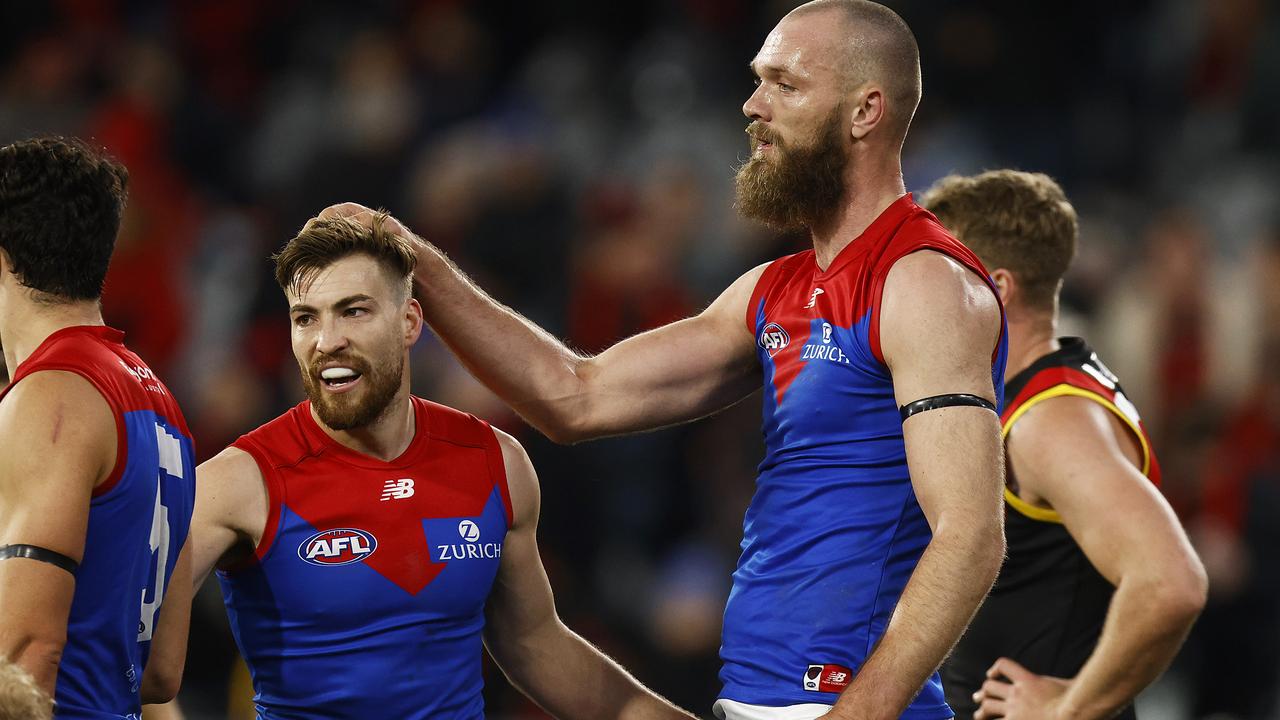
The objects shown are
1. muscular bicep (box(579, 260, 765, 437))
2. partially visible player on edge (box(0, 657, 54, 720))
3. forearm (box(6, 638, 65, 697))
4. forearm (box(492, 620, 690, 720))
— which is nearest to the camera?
partially visible player on edge (box(0, 657, 54, 720))

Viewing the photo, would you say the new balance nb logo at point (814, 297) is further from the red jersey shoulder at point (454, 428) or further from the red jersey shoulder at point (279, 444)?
the red jersey shoulder at point (279, 444)

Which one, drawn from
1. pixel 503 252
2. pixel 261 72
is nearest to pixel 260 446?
pixel 503 252

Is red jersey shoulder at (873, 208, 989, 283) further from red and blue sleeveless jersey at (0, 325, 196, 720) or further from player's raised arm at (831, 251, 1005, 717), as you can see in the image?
red and blue sleeveless jersey at (0, 325, 196, 720)

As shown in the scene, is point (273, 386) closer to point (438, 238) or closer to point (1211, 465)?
point (438, 238)

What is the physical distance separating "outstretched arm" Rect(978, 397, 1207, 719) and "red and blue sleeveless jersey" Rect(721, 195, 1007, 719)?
681mm

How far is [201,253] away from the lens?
10812 millimetres

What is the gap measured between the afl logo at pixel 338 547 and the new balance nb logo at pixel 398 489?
12 cm

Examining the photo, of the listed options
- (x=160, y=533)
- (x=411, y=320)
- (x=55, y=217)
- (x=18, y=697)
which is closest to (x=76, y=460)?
(x=160, y=533)

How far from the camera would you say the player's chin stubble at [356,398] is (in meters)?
3.95

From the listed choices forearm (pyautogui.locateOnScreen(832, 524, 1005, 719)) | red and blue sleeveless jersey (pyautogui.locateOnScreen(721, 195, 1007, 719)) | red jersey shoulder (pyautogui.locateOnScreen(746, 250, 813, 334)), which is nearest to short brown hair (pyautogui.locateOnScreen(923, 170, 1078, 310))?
red jersey shoulder (pyautogui.locateOnScreen(746, 250, 813, 334))

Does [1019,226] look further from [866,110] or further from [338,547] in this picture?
[338,547]

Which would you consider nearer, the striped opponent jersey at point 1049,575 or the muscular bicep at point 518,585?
the muscular bicep at point 518,585

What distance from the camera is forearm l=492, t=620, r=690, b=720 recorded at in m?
4.32

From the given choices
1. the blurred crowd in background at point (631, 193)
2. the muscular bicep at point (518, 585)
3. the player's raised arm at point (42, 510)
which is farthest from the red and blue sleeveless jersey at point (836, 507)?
the blurred crowd in background at point (631, 193)
